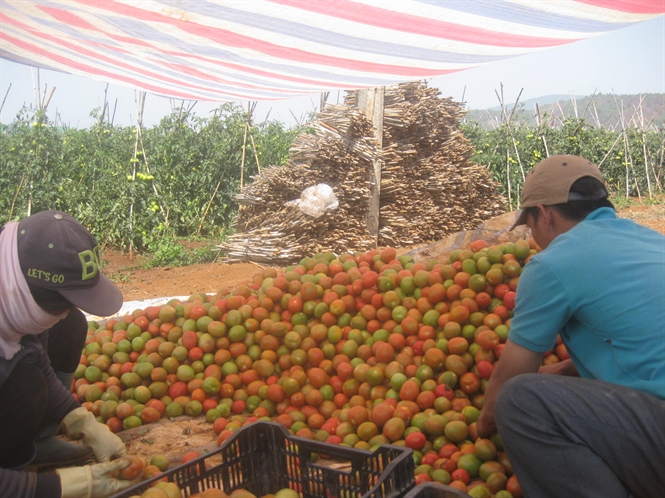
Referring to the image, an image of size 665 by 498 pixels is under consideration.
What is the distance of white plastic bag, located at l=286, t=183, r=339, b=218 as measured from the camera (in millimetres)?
7551

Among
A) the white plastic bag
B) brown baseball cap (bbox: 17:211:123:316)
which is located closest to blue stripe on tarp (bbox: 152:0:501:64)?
brown baseball cap (bbox: 17:211:123:316)

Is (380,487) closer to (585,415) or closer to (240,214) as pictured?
(585,415)

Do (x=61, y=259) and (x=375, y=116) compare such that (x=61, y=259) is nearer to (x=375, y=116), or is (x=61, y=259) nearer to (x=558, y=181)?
(x=558, y=181)

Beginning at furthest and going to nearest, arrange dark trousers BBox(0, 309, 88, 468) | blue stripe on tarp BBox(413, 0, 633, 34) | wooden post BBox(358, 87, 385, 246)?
1. wooden post BBox(358, 87, 385, 246)
2. blue stripe on tarp BBox(413, 0, 633, 34)
3. dark trousers BBox(0, 309, 88, 468)

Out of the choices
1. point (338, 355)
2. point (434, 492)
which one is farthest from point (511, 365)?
point (338, 355)

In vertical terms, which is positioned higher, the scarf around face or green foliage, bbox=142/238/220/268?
the scarf around face

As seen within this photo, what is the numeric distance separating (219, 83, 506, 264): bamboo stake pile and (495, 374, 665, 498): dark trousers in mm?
5898

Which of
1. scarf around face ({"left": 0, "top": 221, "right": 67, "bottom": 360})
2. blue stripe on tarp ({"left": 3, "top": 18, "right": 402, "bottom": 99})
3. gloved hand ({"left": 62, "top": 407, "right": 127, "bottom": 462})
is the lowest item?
gloved hand ({"left": 62, "top": 407, "right": 127, "bottom": 462})

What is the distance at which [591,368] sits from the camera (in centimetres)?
177

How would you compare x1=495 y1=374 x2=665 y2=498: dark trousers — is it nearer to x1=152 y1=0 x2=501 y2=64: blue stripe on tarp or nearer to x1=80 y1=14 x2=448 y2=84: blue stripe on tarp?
x1=152 y1=0 x2=501 y2=64: blue stripe on tarp

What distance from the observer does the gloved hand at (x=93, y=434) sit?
7.41 ft

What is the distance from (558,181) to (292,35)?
6.05ft

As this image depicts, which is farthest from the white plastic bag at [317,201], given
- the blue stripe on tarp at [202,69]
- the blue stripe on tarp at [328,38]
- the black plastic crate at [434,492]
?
the black plastic crate at [434,492]

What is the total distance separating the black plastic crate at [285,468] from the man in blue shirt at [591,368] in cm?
38
